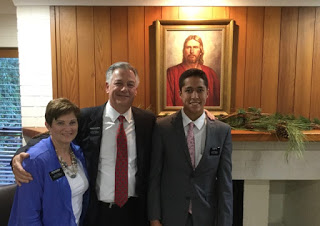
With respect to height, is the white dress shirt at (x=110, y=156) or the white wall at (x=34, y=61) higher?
the white wall at (x=34, y=61)

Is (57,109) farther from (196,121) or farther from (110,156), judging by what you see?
(196,121)

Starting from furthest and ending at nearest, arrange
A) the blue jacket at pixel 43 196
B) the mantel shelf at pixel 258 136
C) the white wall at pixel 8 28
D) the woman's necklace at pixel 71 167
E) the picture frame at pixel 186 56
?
1. the white wall at pixel 8 28
2. the picture frame at pixel 186 56
3. the mantel shelf at pixel 258 136
4. the woman's necklace at pixel 71 167
5. the blue jacket at pixel 43 196

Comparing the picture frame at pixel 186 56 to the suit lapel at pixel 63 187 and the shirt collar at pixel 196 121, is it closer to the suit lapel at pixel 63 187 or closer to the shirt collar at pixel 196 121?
the shirt collar at pixel 196 121

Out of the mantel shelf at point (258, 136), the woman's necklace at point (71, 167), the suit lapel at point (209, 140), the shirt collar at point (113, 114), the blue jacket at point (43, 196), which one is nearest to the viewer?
the blue jacket at point (43, 196)

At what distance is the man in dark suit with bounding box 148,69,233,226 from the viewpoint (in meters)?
1.34

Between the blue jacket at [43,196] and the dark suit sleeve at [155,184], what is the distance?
17.0 inches

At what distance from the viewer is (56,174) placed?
3.79 feet

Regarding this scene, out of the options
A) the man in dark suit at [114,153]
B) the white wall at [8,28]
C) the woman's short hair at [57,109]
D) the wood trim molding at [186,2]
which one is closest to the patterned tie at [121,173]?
the man in dark suit at [114,153]

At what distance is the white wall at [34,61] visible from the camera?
2.22m

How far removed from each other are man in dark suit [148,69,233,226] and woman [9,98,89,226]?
443mm

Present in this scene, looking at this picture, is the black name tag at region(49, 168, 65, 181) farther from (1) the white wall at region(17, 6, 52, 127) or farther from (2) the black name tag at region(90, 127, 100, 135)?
(1) the white wall at region(17, 6, 52, 127)

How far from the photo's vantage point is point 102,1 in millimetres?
2189

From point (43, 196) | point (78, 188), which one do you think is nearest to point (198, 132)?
point (78, 188)

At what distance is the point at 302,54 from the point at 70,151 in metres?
2.24
